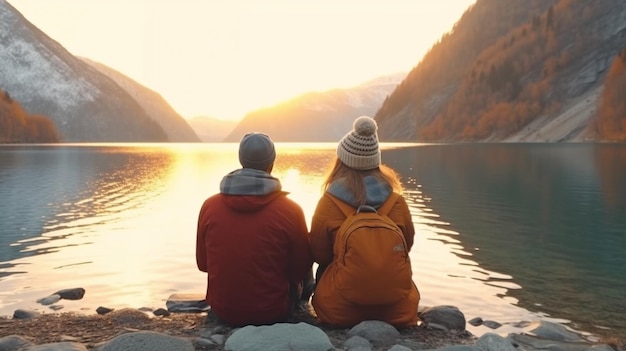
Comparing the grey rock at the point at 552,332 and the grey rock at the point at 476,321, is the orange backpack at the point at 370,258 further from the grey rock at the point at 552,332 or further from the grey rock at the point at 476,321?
the grey rock at the point at 476,321

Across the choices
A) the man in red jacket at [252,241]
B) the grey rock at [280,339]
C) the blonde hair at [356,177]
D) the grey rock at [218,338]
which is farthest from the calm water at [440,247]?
the grey rock at [218,338]

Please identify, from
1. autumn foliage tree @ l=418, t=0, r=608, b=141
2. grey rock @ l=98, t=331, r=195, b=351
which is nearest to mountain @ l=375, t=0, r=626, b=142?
autumn foliage tree @ l=418, t=0, r=608, b=141

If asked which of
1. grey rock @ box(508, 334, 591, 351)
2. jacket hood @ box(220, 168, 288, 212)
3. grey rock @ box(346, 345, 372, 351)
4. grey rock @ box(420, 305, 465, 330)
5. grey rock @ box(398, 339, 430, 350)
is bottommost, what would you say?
grey rock @ box(508, 334, 591, 351)

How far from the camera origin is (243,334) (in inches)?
306

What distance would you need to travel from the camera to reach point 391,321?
873 cm

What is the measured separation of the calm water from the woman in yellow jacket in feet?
12.1

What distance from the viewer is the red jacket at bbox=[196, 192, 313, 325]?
8.49 meters

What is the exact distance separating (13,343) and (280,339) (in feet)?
12.6

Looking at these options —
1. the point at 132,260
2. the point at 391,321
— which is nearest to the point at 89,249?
the point at 132,260

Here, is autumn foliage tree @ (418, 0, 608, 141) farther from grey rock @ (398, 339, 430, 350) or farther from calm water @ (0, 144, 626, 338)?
grey rock @ (398, 339, 430, 350)

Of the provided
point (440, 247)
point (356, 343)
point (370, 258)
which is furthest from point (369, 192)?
point (440, 247)

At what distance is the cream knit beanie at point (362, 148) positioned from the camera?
8336 mm

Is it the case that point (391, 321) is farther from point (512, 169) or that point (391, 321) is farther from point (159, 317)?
point (512, 169)

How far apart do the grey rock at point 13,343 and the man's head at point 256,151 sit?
4.02m
